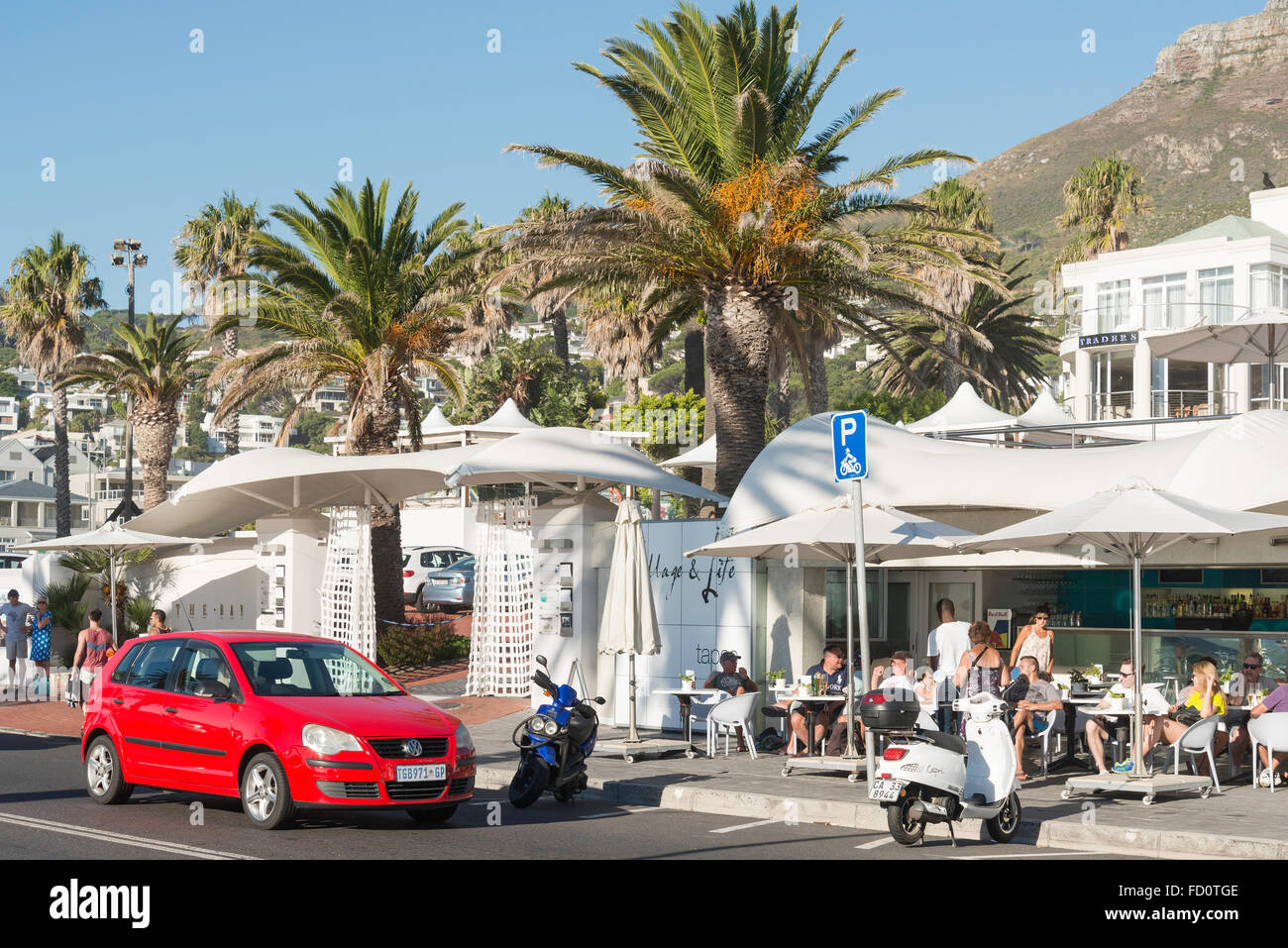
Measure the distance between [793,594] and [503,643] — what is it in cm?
556

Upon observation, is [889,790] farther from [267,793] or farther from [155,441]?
[155,441]

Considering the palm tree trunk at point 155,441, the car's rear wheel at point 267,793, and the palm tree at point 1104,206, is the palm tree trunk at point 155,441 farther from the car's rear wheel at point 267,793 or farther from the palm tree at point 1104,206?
the palm tree at point 1104,206

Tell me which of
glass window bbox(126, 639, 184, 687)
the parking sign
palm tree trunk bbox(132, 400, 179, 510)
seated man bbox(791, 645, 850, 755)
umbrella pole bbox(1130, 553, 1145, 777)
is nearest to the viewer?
the parking sign

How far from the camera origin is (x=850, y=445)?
472 inches

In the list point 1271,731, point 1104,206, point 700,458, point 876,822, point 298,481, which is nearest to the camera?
point 876,822

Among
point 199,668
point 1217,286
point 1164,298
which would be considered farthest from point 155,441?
point 1217,286

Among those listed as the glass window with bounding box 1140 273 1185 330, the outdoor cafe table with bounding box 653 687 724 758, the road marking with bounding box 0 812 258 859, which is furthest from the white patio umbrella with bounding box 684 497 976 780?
the glass window with bounding box 1140 273 1185 330

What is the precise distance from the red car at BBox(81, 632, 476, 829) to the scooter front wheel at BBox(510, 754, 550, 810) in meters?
1.25

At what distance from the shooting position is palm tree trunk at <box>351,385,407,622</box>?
26.6 metres

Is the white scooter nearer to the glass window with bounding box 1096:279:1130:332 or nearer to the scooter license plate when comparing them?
the scooter license plate

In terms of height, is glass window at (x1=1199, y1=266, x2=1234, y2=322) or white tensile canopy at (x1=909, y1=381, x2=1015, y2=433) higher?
glass window at (x1=1199, y1=266, x2=1234, y2=322)

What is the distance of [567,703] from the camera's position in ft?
43.0

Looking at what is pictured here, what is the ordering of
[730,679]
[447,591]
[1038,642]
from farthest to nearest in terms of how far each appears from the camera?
[447,591], [730,679], [1038,642]

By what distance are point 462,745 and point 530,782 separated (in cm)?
150
